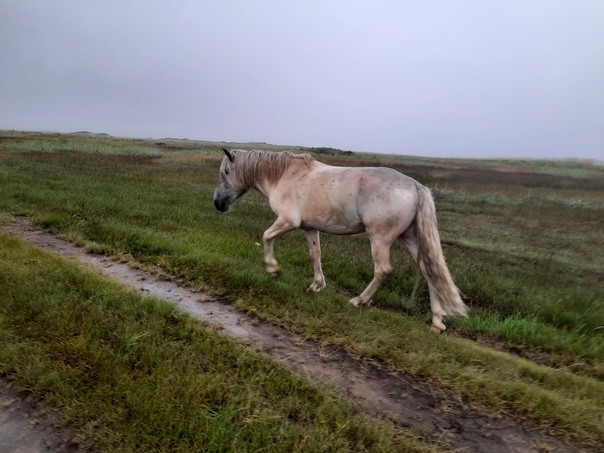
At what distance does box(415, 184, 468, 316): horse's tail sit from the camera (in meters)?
6.13

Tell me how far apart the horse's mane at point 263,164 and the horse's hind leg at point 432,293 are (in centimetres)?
220

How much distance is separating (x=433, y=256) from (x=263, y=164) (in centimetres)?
353

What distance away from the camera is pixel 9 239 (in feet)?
24.8

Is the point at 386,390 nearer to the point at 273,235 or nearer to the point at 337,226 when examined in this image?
the point at 337,226

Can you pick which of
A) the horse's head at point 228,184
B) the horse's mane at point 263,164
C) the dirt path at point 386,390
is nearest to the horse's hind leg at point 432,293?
the dirt path at point 386,390

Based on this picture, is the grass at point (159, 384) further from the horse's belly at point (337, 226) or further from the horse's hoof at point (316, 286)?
the horse's belly at point (337, 226)

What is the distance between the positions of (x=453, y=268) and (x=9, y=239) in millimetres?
9092

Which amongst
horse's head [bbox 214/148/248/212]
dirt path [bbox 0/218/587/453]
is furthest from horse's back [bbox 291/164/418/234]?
dirt path [bbox 0/218/587/453]

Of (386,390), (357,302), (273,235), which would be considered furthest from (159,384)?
(273,235)

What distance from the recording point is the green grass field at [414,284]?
14.7 ft

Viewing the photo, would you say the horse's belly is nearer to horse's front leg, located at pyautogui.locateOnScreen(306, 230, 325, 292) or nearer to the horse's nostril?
horse's front leg, located at pyautogui.locateOnScreen(306, 230, 325, 292)

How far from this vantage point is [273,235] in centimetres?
702

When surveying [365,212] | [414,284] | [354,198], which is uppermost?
[354,198]

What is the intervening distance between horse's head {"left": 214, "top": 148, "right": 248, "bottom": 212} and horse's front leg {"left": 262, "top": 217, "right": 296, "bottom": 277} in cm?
152
